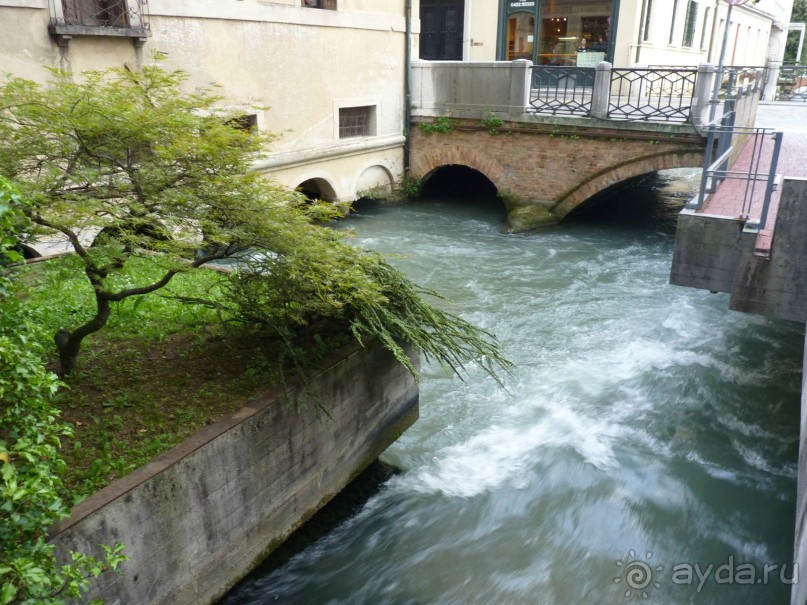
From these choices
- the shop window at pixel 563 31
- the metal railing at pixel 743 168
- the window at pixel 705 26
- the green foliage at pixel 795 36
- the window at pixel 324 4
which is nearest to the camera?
the metal railing at pixel 743 168

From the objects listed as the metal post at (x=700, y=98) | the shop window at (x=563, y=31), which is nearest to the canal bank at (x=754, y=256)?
the metal post at (x=700, y=98)

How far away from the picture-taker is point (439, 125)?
16.0 m

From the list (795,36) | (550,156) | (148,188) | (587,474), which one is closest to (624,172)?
(550,156)

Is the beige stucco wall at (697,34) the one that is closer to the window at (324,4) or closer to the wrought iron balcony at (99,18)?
the window at (324,4)

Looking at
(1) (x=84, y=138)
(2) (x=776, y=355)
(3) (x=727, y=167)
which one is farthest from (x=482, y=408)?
(3) (x=727, y=167)

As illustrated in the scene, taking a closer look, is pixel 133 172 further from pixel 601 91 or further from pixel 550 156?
pixel 550 156

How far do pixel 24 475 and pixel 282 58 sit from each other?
1137cm

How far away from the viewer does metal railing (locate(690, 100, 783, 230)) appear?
6527mm

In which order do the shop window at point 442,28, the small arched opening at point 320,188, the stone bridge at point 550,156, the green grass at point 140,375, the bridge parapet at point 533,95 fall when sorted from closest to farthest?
the green grass at point 140,375
the bridge parapet at point 533,95
the stone bridge at point 550,156
the small arched opening at point 320,188
the shop window at point 442,28

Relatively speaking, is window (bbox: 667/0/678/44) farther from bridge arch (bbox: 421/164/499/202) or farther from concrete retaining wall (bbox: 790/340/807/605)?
concrete retaining wall (bbox: 790/340/807/605)

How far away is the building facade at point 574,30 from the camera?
19.6 metres

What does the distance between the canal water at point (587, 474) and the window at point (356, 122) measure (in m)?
6.15

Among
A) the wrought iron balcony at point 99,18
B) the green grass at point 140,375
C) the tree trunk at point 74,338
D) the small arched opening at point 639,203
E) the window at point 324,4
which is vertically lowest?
the small arched opening at point 639,203

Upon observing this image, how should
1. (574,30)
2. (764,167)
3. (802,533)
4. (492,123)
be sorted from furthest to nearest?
(574,30) < (492,123) < (764,167) < (802,533)
